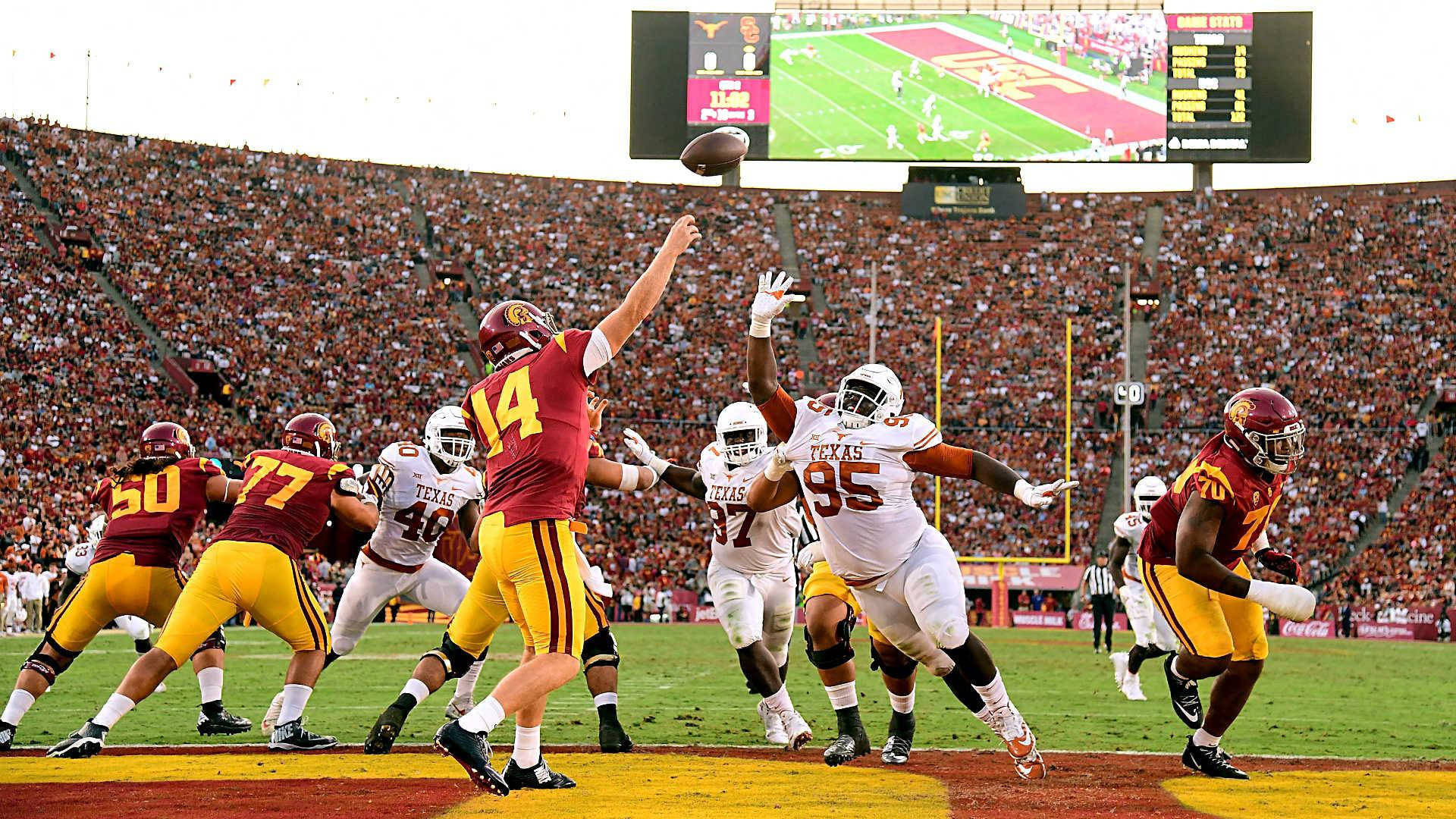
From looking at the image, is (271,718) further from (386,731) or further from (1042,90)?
(1042,90)

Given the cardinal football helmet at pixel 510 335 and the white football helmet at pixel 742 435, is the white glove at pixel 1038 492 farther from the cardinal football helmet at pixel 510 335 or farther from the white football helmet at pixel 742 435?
the white football helmet at pixel 742 435

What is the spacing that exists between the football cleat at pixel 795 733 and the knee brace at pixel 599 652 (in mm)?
1135

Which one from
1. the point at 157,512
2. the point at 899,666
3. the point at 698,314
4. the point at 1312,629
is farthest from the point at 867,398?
the point at 698,314

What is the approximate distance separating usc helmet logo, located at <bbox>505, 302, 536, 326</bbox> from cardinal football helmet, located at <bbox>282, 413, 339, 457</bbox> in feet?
8.75

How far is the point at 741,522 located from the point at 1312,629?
23.5 meters

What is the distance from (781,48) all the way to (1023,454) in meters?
12.5

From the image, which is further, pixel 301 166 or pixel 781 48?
pixel 301 166

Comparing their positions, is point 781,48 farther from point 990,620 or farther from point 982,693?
point 982,693

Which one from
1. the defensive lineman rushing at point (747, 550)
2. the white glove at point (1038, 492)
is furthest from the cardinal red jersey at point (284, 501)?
the white glove at point (1038, 492)

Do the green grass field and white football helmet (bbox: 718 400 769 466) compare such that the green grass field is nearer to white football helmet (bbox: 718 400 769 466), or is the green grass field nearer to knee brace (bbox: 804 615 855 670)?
knee brace (bbox: 804 615 855 670)

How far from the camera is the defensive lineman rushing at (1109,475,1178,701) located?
1367 centimetres

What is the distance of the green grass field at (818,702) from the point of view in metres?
9.95

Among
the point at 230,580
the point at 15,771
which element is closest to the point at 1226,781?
the point at 230,580

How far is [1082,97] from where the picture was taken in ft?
125
